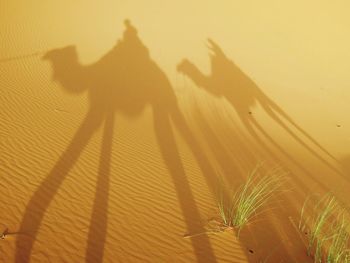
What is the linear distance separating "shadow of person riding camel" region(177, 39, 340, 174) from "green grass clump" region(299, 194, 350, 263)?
9.10 ft

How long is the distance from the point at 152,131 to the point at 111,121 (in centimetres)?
106

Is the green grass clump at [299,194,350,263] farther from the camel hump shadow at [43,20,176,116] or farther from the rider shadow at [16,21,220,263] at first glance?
the camel hump shadow at [43,20,176,116]

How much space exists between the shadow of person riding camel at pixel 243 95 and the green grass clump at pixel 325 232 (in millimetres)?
2772

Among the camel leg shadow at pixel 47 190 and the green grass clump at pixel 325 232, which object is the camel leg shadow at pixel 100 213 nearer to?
the camel leg shadow at pixel 47 190

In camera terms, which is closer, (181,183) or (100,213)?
(100,213)

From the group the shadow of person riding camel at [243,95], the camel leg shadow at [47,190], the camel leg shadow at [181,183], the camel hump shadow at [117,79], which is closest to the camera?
the camel leg shadow at [47,190]

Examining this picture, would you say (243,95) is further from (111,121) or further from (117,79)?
(111,121)

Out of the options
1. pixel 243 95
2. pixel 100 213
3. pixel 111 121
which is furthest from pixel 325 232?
pixel 243 95

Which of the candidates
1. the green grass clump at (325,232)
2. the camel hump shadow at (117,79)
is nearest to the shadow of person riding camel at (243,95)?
the camel hump shadow at (117,79)

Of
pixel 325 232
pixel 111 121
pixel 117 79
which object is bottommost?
pixel 325 232

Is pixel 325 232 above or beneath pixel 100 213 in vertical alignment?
beneath

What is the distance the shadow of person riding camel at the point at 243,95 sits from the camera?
10.3 m

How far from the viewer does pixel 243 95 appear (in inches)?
547

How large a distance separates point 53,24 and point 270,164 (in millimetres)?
13717
